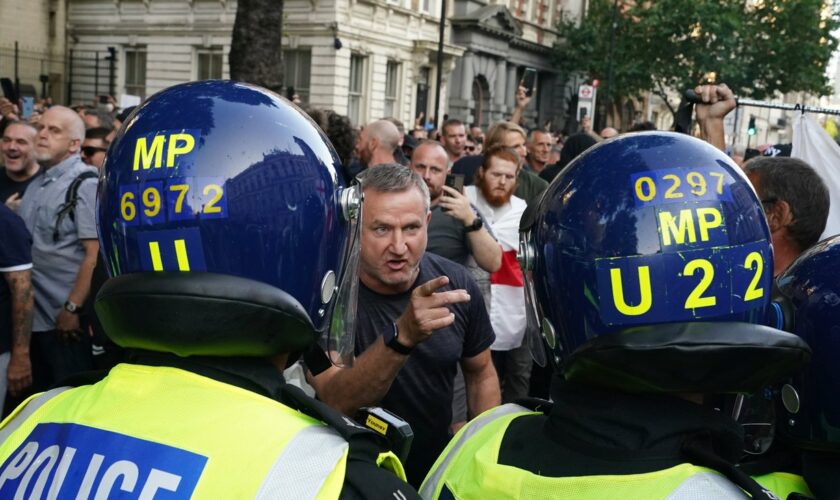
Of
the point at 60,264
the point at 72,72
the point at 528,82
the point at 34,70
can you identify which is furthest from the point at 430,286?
the point at 72,72

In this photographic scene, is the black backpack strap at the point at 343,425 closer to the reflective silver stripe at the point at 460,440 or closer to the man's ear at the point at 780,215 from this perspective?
the reflective silver stripe at the point at 460,440

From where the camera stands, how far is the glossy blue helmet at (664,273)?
4.50 ft

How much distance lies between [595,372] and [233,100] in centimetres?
82

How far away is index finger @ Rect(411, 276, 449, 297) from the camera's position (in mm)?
2127

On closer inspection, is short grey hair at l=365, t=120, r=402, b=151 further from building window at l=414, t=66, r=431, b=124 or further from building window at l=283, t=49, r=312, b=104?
building window at l=414, t=66, r=431, b=124

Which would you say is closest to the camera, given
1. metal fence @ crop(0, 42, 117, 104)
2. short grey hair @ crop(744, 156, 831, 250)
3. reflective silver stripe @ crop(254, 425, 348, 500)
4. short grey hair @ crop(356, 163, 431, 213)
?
reflective silver stripe @ crop(254, 425, 348, 500)

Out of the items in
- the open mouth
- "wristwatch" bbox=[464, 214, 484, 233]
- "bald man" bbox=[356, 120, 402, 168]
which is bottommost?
the open mouth

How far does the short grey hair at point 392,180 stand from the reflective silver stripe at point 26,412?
1.74m

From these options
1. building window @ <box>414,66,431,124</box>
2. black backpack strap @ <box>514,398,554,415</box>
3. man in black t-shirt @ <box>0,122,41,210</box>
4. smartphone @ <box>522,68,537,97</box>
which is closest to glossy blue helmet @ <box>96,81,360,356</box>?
black backpack strap @ <box>514,398,554,415</box>

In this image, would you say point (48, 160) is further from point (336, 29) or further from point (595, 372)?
point (336, 29)

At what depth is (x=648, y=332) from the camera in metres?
1.39

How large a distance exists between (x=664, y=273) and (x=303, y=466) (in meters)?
0.67

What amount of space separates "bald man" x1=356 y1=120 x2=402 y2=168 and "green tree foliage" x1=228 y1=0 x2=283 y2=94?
10.2 feet

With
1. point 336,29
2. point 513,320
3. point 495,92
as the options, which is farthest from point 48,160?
point 495,92
